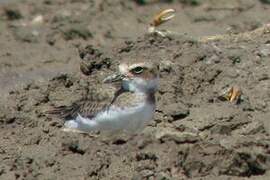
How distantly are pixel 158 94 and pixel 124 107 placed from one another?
1888 millimetres

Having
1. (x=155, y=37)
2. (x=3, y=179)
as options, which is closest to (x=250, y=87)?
(x=155, y=37)

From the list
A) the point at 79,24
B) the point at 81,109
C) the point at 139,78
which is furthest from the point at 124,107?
the point at 79,24

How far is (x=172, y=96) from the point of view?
10.6 metres

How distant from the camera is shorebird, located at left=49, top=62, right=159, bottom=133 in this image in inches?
345

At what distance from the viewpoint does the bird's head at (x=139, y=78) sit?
9.09 m

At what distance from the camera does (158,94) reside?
10.6 meters

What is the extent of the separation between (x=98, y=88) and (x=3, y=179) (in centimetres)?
182

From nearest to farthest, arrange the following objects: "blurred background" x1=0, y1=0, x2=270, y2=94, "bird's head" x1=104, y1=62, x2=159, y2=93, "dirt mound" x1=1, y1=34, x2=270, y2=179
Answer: "dirt mound" x1=1, y1=34, x2=270, y2=179 → "bird's head" x1=104, y1=62, x2=159, y2=93 → "blurred background" x1=0, y1=0, x2=270, y2=94

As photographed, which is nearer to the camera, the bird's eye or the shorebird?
the shorebird

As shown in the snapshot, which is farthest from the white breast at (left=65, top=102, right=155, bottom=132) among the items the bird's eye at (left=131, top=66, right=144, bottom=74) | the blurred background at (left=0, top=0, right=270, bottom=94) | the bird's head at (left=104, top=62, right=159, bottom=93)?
the blurred background at (left=0, top=0, right=270, bottom=94)

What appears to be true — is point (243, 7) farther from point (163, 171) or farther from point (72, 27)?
point (163, 171)

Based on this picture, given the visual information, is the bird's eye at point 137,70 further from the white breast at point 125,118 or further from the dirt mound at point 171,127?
the dirt mound at point 171,127

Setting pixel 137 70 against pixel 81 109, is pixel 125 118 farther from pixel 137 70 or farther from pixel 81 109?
pixel 81 109

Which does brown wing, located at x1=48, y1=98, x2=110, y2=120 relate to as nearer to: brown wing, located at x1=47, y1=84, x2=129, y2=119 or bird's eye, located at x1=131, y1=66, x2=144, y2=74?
brown wing, located at x1=47, y1=84, x2=129, y2=119
